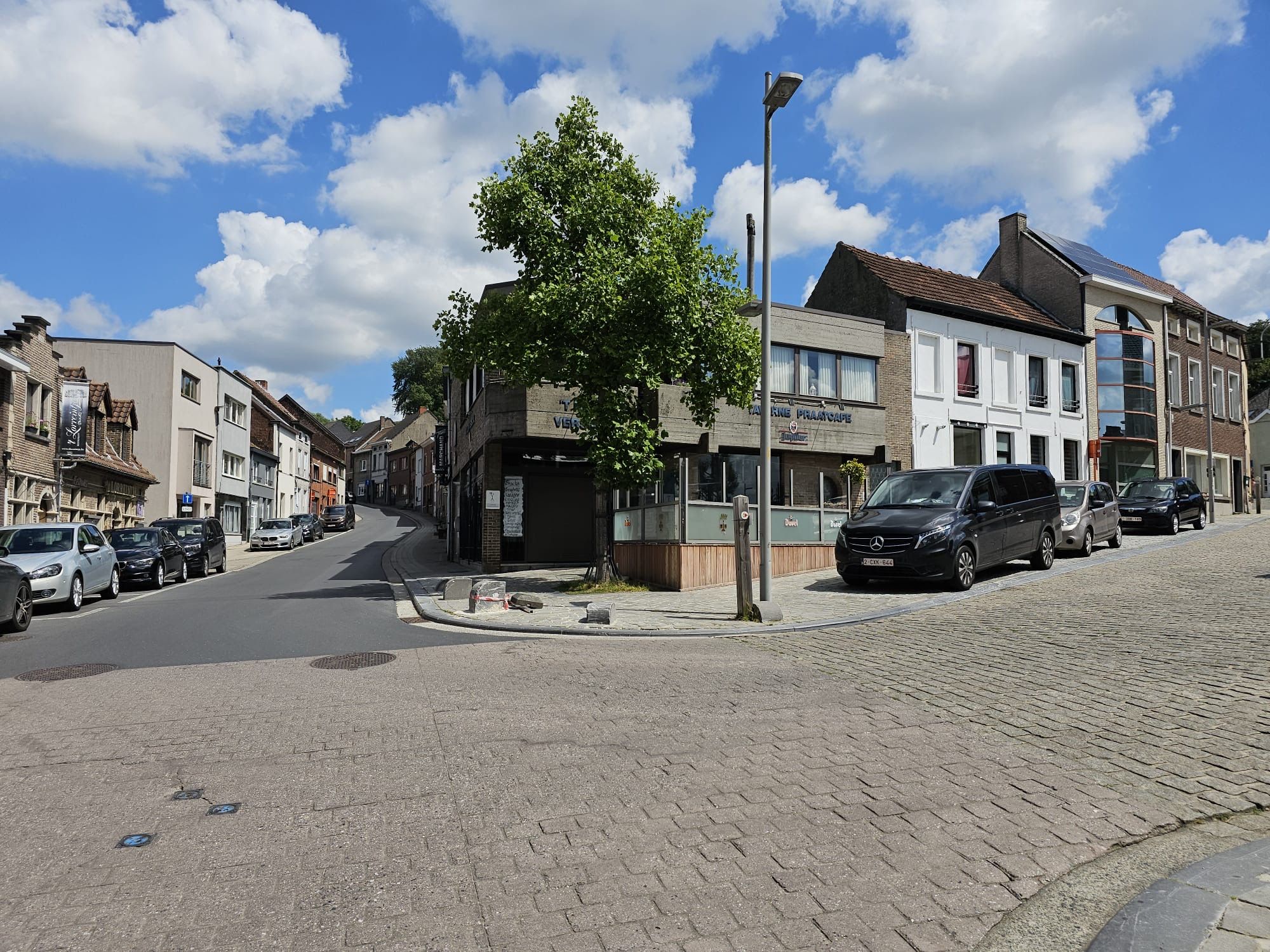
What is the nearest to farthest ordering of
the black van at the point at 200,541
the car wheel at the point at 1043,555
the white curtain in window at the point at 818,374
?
the car wheel at the point at 1043,555, the black van at the point at 200,541, the white curtain in window at the point at 818,374

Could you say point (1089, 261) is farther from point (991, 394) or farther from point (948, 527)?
point (948, 527)

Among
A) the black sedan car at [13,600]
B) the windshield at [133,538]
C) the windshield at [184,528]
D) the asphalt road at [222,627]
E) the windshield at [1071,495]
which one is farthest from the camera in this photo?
the windshield at [184,528]

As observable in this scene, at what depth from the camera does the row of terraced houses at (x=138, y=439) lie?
→ 25219 millimetres

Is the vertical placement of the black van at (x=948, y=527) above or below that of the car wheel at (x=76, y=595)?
above

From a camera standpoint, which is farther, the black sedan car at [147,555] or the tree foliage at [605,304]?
the black sedan car at [147,555]

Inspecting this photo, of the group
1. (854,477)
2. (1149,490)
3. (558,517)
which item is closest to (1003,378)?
(1149,490)

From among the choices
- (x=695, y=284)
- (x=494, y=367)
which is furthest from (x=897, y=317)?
(x=494, y=367)

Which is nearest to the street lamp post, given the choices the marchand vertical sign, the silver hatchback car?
the silver hatchback car

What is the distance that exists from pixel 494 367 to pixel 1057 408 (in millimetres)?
24407

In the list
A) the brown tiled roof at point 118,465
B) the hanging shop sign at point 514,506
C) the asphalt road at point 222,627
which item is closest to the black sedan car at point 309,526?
the brown tiled roof at point 118,465

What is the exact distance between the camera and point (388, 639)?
10.6 m

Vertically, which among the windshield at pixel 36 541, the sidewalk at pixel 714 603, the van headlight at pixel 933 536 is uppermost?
the van headlight at pixel 933 536

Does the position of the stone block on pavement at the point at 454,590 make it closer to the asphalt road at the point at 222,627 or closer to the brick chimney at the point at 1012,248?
the asphalt road at the point at 222,627

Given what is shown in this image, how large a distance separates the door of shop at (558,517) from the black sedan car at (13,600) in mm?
12976
